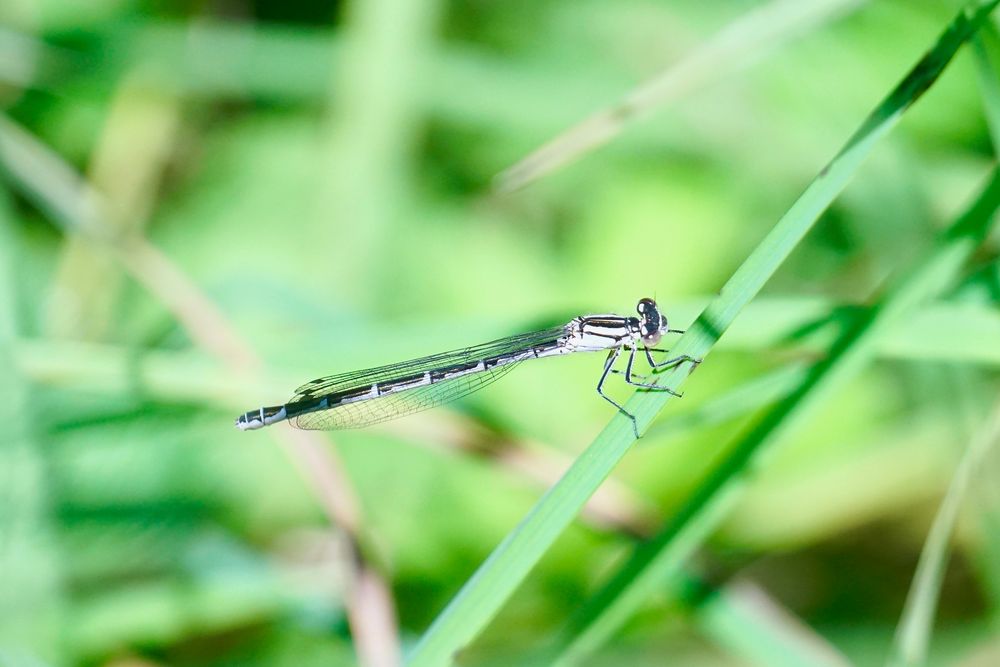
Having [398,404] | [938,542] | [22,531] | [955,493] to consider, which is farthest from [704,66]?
[22,531]

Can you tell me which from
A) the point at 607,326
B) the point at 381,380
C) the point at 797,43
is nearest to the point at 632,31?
the point at 797,43

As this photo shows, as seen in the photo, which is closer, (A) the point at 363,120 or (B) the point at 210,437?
(B) the point at 210,437

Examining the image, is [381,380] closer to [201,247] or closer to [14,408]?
[14,408]

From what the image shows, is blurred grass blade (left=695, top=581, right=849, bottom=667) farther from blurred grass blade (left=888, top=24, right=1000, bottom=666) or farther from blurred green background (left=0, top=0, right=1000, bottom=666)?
blurred grass blade (left=888, top=24, right=1000, bottom=666)

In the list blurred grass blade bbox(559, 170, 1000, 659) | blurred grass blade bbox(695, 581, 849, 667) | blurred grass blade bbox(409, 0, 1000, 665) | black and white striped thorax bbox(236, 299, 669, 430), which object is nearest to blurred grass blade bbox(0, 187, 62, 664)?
black and white striped thorax bbox(236, 299, 669, 430)

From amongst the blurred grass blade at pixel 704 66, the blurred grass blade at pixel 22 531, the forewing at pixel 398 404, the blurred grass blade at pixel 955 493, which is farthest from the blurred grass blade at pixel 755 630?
the blurred grass blade at pixel 22 531

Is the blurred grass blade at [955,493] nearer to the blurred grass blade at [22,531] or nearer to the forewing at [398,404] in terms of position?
the forewing at [398,404]
